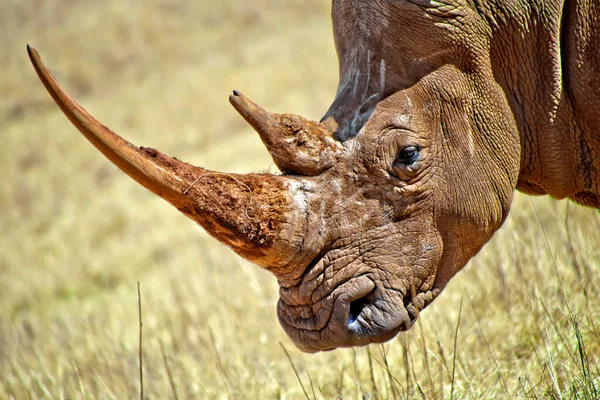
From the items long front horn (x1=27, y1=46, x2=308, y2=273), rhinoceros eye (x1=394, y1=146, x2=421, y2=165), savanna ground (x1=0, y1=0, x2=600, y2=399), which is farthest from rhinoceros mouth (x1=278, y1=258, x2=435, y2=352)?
rhinoceros eye (x1=394, y1=146, x2=421, y2=165)

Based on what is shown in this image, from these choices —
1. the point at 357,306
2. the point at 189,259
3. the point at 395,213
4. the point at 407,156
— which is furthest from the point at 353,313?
the point at 189,259

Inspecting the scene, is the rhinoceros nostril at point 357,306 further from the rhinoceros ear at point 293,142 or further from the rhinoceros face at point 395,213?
the rhinoceros ear at point 293,142

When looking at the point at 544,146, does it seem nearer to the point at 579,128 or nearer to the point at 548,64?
the point at 579,128

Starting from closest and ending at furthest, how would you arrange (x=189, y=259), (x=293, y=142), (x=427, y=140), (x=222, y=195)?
(x=222, y=195)
(x=293, y=142)
(x=427, y=140)
(x=189, y=259)

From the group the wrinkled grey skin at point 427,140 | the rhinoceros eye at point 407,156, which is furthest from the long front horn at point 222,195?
the rhinoceros eye at point 407,156

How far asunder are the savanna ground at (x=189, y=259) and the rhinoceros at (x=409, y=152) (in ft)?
1.45

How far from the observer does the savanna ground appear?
4.05 m

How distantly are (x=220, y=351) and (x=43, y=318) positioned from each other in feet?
18.4

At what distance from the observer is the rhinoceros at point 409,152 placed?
2787 millimetres

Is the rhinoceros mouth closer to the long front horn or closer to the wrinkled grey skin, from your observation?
the wrinkled grey skin

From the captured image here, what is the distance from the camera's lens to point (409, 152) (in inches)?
114

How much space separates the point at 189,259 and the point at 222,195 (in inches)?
305

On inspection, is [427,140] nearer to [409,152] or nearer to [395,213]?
[409,152]

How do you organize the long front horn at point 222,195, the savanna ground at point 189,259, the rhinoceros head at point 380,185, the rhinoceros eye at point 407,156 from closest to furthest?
the long front horn at point 222,195
the rhinoceros head at point 380,185
the rhinoceros eye at point 407,156
the savanna ground at point 189,259
